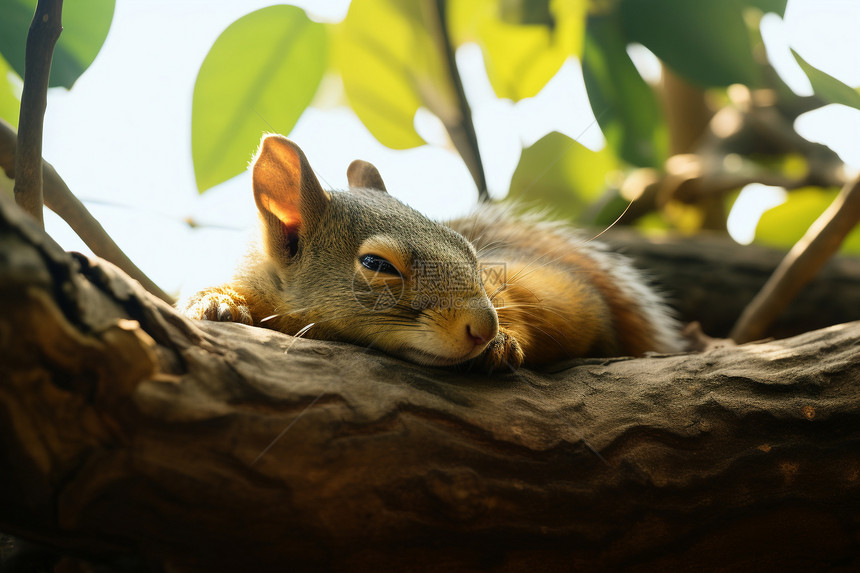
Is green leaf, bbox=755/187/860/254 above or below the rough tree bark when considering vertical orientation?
above

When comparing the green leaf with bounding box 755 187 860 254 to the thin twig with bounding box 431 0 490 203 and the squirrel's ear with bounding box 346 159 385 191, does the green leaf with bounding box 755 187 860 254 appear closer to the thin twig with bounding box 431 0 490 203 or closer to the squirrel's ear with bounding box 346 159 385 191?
the thin twig with bounding box 431 0 490 203

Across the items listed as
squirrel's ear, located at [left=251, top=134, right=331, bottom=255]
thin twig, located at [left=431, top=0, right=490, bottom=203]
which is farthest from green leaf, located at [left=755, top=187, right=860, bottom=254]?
squirrel's ear, located at [left=251, top=134, right=331, bottom=255]

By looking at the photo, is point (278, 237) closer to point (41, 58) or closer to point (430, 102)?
point (41, 58)

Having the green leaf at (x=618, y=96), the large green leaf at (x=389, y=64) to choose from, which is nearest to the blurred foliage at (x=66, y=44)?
the large green leaf at (x=389, y=64)

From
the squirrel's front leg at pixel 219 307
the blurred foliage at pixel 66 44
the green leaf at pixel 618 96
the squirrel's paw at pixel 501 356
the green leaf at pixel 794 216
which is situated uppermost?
the green leaf at pixel 618 96

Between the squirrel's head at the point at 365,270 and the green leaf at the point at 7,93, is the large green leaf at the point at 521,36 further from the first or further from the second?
the green leaf at the point at 7,93

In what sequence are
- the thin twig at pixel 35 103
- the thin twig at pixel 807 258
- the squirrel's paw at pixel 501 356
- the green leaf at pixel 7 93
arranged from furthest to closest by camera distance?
the thin twig at pixel 807 258, the green leaf at pixel 7 93, the squirrel's paw at pixel 501 356, the thin twig at pixel 35 103

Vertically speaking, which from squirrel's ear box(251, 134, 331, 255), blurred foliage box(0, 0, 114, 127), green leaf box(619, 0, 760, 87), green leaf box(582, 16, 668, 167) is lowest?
squirrel's ear box(251, 134, 331, 255)

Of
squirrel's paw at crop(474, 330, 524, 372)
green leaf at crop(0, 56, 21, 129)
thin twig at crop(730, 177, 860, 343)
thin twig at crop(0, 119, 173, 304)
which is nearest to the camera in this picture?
thin twig at crop(0, 119, 173, 304)
